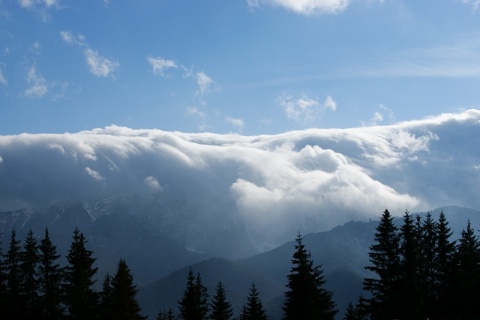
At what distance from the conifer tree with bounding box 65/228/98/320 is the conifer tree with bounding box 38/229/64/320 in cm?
87

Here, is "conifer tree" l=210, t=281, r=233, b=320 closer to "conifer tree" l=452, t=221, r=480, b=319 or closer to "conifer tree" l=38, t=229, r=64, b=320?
"conifer tree" l=38, t=229, r=64, b=320

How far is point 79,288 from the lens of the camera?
208ft

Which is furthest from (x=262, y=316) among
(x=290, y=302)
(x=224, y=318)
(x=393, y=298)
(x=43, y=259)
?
(x=43, y=259)

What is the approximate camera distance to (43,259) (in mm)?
63781

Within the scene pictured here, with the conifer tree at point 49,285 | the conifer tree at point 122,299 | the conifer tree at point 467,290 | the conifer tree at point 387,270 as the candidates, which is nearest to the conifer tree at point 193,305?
the conifer tree at point 122,299

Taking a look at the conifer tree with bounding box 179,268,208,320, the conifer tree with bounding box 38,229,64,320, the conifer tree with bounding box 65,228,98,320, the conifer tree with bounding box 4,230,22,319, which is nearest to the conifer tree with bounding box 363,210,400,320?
the conifer tree with bounding box 179,268,208,320

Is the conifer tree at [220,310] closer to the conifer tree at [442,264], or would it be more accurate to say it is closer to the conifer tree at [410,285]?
the conifer tree at [442,264]

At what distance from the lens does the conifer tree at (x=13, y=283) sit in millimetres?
63438

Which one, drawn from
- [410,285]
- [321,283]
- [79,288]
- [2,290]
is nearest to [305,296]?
[321,283]

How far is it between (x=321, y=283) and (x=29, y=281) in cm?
2939

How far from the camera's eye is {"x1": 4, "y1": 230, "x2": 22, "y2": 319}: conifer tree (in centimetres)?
6344

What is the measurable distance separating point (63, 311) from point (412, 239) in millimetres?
35588

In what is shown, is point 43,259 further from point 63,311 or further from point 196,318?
point 196,318

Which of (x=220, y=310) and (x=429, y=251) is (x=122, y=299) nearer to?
(x=220, y=310)
